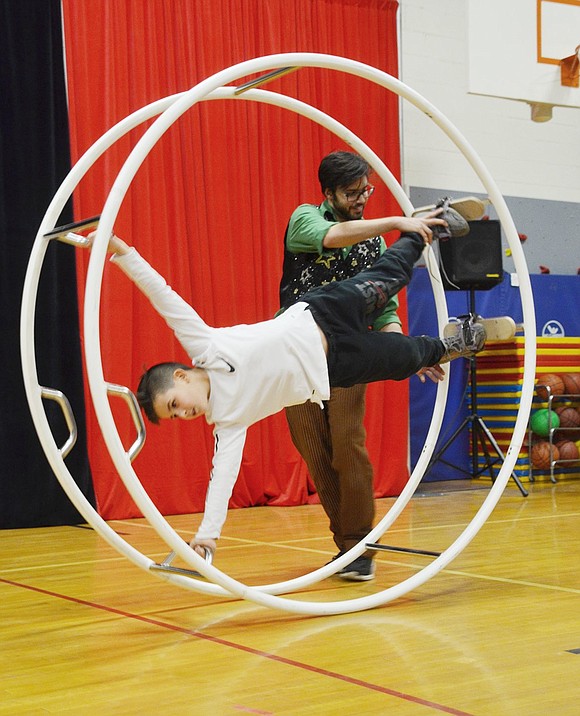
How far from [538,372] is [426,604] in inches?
158

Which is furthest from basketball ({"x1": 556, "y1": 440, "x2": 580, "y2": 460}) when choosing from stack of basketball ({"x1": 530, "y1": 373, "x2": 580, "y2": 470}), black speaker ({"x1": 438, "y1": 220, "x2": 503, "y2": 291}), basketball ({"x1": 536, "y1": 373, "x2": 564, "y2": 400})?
black speaker ({"x1": 438, "y1": 220, "x2": 503, "y2": 291})

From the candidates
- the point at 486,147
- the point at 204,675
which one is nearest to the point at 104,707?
the point at 204,675

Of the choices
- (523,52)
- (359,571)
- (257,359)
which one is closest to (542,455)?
(523,52)

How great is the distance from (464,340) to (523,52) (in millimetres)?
2287

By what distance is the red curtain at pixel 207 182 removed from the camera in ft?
17.2

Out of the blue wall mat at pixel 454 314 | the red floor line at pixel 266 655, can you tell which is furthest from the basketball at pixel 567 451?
the red floor line at pixel 266 655

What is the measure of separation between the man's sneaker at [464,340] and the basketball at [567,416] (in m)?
3.53

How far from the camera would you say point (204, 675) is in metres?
2.11

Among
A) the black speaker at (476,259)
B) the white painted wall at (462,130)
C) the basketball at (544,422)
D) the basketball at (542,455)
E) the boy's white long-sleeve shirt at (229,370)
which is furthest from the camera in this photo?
the white painted wall at (462,130)

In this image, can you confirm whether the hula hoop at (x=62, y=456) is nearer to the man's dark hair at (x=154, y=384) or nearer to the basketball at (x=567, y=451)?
the man's dark hair at (x=154, y=384)

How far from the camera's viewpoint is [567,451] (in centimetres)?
653

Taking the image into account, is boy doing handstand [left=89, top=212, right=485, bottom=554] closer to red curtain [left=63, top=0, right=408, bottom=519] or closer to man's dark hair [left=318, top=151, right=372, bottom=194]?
man's dark hair [left=318, top=151, right=372, bottom=194]

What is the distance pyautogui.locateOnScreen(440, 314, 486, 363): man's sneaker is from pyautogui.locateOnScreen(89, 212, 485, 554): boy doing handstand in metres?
0.21

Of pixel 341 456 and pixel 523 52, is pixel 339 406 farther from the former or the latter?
pixel 523 52
